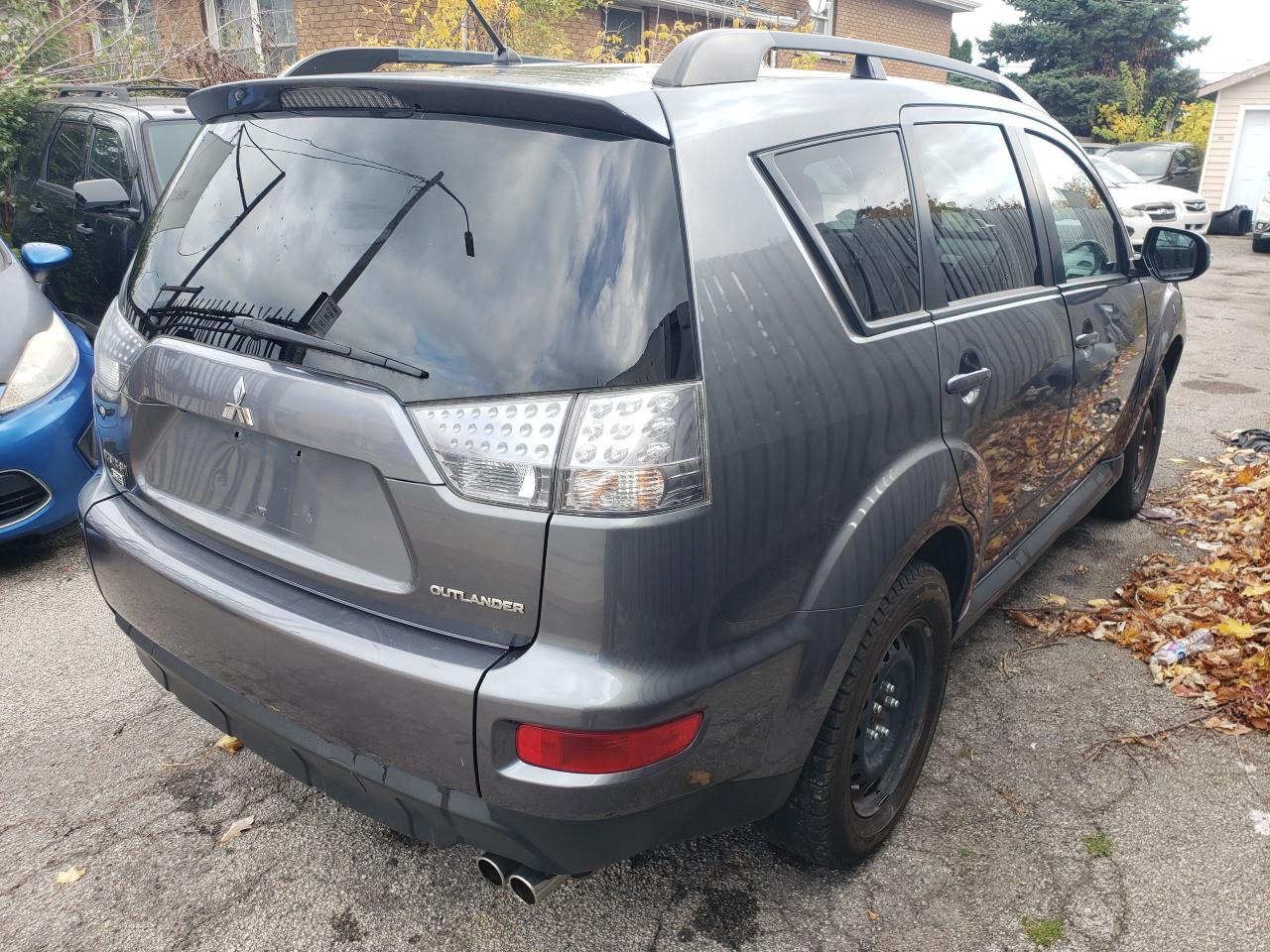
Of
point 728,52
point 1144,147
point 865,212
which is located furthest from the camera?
point 1144,147

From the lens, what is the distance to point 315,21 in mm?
13031

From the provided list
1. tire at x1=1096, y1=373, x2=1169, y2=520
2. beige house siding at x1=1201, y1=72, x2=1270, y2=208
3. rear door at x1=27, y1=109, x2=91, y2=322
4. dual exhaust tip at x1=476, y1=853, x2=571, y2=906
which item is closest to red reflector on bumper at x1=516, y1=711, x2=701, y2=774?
dual exhaust tip at x1=476, y1=853, x2=571, y2=906

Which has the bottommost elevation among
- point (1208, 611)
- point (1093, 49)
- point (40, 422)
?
point (1208, 611)

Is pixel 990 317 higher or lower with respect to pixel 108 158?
lower

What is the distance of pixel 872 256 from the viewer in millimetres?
2303

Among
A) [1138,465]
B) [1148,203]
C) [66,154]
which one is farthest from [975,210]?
[1148,203]

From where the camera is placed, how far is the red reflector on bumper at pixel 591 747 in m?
1.75

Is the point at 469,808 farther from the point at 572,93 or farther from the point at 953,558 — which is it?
the point at 953,558

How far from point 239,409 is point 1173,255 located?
12.2 feet

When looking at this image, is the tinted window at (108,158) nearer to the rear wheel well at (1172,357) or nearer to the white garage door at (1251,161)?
the rear wheel well at (1172,357)

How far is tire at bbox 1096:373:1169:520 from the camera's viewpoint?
470 cm

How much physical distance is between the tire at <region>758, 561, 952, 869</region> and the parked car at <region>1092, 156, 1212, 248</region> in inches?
566

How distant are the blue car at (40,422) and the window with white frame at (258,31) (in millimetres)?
10221

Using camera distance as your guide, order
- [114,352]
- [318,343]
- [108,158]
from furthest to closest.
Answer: [108,158] < [114,352] < [318,343]
